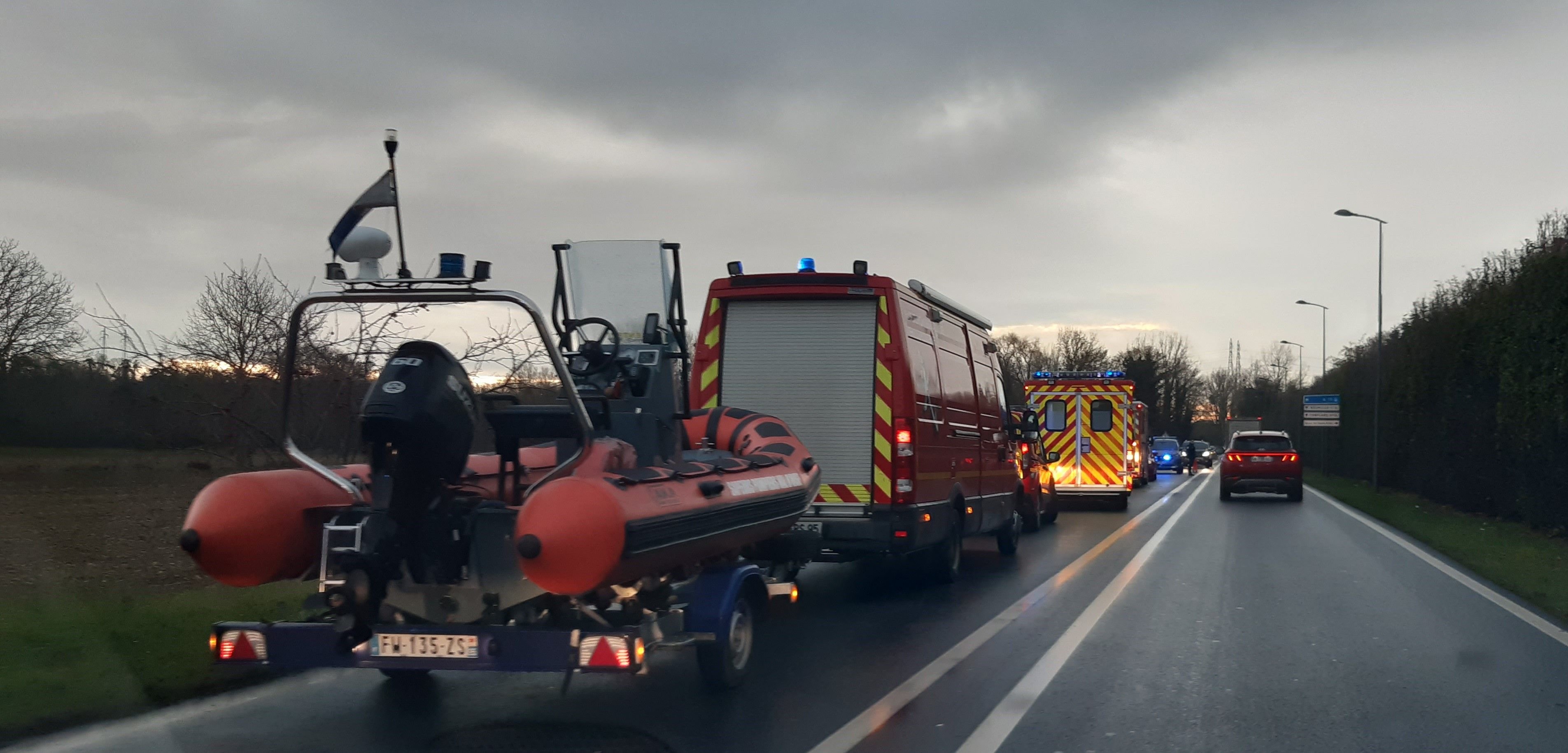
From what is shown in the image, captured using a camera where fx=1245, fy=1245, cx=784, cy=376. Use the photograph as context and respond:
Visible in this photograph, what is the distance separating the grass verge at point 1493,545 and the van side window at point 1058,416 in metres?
6.48

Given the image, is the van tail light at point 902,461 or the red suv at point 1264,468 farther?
the red suv at point 1264,468

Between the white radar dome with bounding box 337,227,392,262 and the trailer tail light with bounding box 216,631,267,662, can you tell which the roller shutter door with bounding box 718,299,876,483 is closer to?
the white radar dome with bounding box 337,227,392,262

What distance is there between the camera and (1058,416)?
27.2m

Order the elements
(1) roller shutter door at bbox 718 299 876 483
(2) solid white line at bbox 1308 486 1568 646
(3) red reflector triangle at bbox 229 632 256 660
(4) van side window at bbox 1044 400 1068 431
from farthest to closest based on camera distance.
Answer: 1. (4) van side window at bbox 1044 400 1068 431
2. (1) roller shutter door at bbox 718 299 876 483
3. (2) solid white line at bbox 1308 486 1568 646
4. (3) red reflector triangle at bbox 229 632 256 660

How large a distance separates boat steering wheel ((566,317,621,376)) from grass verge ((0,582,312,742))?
2.61 meters

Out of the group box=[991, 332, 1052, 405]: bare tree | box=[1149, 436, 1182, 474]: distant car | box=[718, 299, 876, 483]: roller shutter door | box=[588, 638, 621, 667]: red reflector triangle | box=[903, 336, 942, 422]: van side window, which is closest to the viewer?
box=[588, 638, 621, 667]: red reflector triangle

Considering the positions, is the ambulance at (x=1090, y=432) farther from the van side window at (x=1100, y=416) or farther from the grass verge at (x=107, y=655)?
the grass verge at (x=107, y=655)

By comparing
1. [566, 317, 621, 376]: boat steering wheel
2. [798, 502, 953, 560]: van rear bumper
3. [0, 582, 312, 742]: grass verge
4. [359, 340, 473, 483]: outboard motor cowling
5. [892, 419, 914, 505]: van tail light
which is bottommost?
[0, 582, 312, 742]: grass verge

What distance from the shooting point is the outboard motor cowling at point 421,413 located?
18.7ft

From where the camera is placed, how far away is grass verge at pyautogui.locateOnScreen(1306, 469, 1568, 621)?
1270 cm

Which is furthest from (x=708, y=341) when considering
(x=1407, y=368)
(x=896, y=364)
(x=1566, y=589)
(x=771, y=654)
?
(x=1407, y=368)

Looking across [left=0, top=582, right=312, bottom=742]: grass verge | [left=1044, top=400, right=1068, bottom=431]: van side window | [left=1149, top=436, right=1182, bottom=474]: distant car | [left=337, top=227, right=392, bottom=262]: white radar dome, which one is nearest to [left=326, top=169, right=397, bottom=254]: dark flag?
[left=337, top=227, right=392, bottom=262]: white radar dome

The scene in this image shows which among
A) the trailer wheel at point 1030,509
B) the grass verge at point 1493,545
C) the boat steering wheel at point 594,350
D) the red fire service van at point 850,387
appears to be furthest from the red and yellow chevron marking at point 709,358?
the grass verge at point 1493,545

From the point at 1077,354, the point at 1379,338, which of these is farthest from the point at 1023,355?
the point at 1379,338
